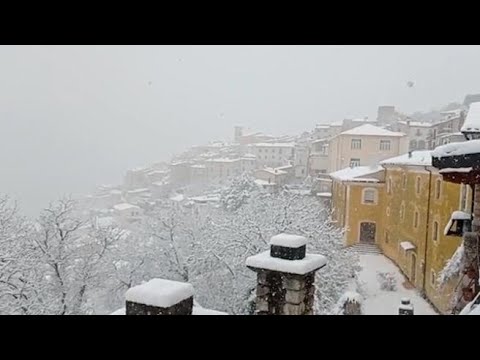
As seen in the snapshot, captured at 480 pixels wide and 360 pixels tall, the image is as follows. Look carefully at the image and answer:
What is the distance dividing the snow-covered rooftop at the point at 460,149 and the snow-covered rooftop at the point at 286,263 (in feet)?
4.75

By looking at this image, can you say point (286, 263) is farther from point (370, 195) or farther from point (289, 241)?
point (370, 195)

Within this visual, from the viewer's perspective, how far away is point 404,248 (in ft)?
38.9

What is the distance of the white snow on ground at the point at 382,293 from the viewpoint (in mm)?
9570

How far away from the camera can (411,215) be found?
11898 mm

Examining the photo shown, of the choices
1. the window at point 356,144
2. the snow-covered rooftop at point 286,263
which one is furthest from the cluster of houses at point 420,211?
the window at point 356,144

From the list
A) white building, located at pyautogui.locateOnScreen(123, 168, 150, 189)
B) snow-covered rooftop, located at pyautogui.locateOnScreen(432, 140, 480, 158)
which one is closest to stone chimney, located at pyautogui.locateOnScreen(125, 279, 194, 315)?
snow-covered rooftop, located at pyautogui.locateOnScreen(432, 140, 480, 158)

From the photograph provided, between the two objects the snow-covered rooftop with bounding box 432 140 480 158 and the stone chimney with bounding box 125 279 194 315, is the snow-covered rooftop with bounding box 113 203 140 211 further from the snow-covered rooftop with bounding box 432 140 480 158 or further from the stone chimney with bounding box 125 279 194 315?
the stone chimney with bounding box 125 279 194 315

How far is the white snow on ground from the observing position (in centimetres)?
957

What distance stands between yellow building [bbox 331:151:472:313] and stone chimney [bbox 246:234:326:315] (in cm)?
548

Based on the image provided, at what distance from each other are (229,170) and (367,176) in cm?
1447

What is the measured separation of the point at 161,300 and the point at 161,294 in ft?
0.11
